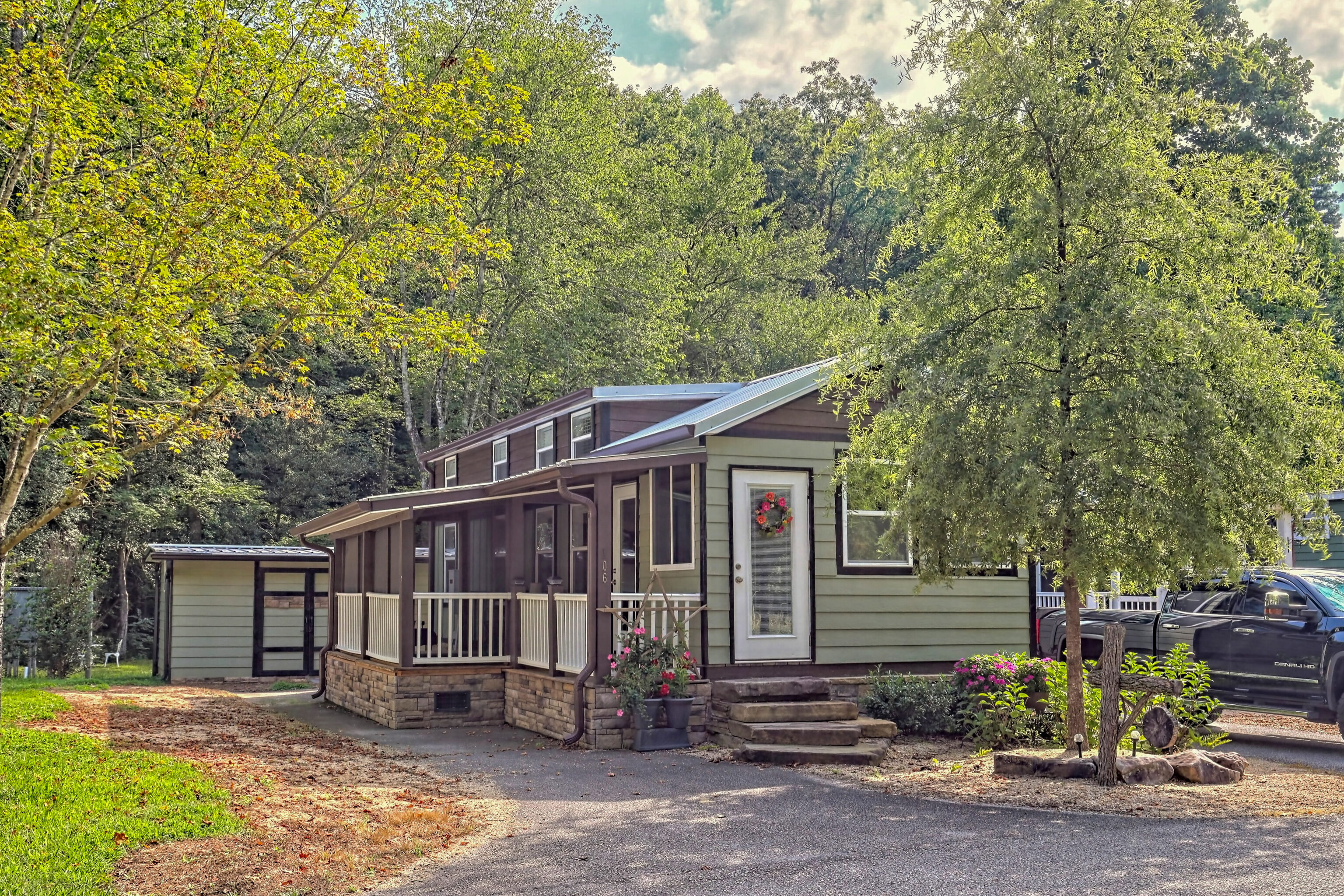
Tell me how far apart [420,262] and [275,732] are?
18.5 feet

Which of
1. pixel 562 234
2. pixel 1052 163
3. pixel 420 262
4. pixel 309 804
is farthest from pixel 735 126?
pixel 309 804

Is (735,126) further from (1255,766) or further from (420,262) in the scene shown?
(1255,766)

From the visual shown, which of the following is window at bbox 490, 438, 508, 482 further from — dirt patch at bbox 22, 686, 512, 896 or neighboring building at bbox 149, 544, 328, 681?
dirt patch at bbox 22, 686, 512, 896

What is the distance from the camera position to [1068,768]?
8.67m

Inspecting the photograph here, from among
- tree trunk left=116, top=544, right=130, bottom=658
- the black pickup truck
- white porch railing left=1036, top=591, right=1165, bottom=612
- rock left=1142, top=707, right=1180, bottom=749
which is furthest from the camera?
tree trunk left=116, top=544, right=130, bottom=658

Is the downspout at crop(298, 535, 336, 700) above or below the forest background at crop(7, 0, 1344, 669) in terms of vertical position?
below

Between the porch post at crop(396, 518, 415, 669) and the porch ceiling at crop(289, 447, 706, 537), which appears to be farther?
the porch post at crop(396, 518, 415, 669)

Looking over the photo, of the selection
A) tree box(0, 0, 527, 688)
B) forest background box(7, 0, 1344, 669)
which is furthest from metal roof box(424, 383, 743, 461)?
forest background box(7, 0, 1344, 669)

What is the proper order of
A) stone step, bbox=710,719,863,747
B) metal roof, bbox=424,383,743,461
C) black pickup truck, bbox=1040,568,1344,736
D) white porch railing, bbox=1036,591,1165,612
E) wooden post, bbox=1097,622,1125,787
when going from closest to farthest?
1. wooden post, bbox=1097,622,1125,787
2. stone step, bbox=710,719,863,747
3. black pickup truck, bbox=1040,568,1344,736
4. metal roof, bbox=424,383,743,461
5. white porch railing, bbox=1036,591,1165,612

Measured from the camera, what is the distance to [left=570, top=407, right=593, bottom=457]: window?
51.8 feet

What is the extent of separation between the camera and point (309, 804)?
7.93m

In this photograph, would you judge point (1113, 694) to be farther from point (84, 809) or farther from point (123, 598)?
point (123, 598)

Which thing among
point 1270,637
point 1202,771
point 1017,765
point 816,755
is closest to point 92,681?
point 816,755

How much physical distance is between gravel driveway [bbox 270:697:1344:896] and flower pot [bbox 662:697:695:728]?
1780mm
